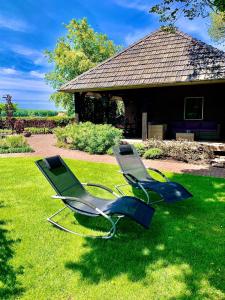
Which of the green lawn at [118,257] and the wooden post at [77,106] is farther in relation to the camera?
the wooden post at [77,106]

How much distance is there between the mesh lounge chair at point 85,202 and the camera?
436 cm

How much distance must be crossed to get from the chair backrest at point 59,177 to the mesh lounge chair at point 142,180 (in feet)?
4.30

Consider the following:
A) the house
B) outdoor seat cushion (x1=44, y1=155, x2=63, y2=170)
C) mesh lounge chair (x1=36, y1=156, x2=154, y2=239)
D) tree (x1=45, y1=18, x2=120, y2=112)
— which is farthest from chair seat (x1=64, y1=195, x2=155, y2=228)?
tree (x1=45, y1=18, x2=120, y2=112)

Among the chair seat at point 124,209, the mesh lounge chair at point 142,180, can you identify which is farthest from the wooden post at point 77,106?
the chair seat at point 124,209

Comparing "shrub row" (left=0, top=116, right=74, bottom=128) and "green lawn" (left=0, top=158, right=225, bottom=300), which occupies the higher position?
"shrub row" (left=0, top=116, right=74, bottom=128)

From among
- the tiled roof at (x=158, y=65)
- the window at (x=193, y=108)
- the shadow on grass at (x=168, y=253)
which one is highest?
the tiled roof at (x=158, y=65)

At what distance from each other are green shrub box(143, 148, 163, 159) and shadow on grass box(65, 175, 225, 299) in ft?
18.4

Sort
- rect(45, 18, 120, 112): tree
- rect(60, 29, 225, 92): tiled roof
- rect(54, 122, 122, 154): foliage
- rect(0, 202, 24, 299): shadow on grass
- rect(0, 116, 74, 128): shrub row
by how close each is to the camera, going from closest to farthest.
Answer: rect(0, 202, 24, 299): shadow on grass < rect(60, 29, 225, 92): tiled roof < rect(54, 122, 122, 154): foliage < rect(0, 116, 74, 128): shrub row < rect(45, 18, 120, 112): tree

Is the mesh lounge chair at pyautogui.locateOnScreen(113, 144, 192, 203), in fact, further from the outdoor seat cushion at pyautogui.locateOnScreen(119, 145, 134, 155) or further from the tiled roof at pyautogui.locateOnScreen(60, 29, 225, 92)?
the tiled roof at pyautogui.locateOnScreen(60, 29, 225, 92)

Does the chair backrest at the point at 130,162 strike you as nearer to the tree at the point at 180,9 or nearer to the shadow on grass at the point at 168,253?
the shadow on grass at the point at 168,253

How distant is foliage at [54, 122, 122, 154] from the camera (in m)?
12.6

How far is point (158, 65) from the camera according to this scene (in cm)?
1377

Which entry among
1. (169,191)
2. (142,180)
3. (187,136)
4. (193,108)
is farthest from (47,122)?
(169,191)

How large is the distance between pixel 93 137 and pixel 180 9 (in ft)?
21.1
